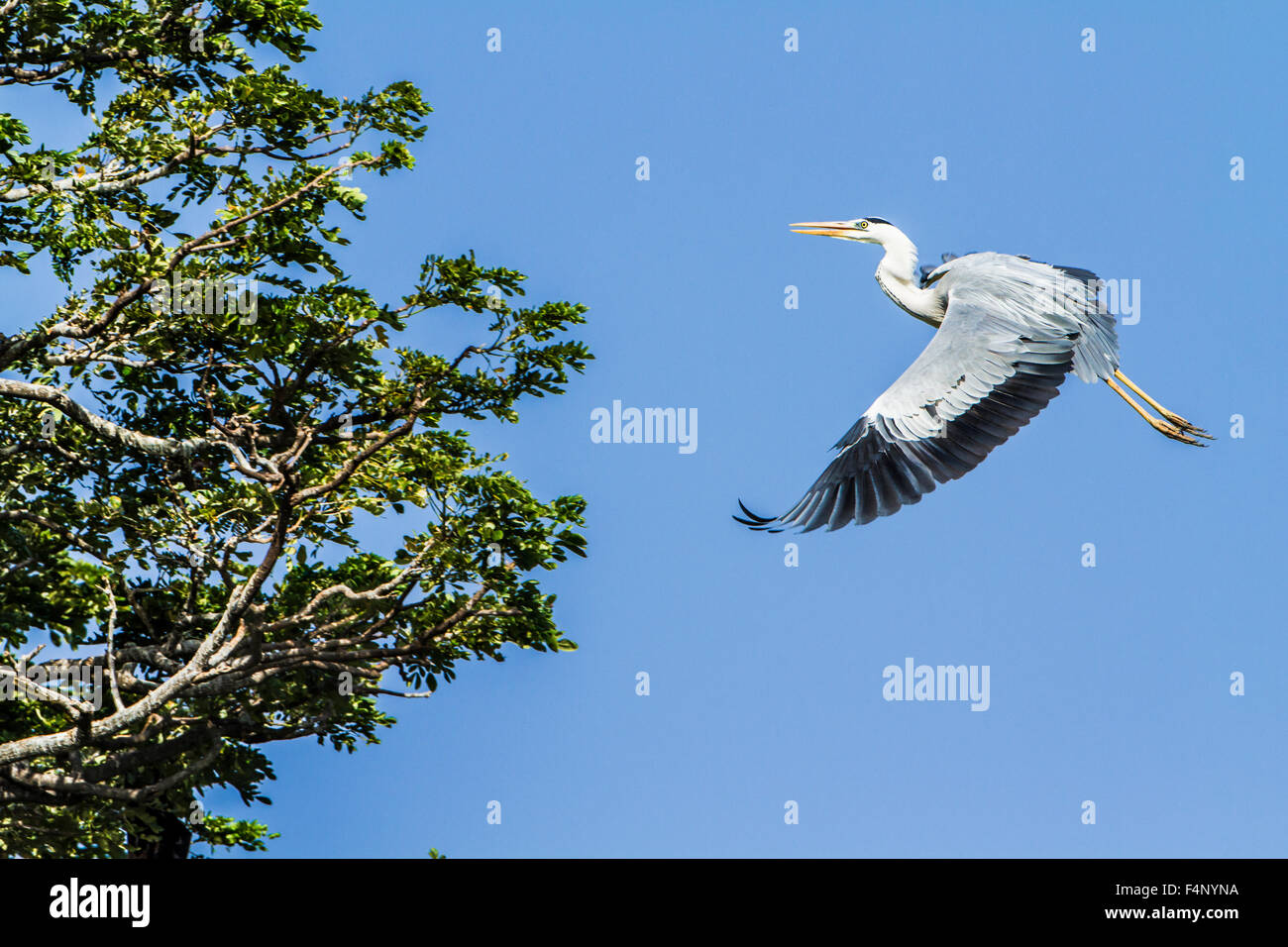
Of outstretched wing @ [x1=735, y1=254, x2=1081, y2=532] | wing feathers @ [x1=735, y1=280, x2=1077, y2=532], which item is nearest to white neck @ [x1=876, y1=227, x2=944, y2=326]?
outstretched wing @ [x1=735, y1=254, x2=1081, y2=532]

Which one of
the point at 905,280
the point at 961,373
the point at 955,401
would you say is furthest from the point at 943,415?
the point at 905,280

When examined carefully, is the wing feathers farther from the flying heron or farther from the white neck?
the white neck

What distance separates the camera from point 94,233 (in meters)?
13.9

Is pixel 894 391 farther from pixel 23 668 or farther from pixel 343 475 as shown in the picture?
pixel 23 668

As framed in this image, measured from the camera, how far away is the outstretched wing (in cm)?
1108

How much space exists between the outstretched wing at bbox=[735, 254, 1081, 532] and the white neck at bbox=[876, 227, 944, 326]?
2.58 feet

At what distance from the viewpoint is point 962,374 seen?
12.6m

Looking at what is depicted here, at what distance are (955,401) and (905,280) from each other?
13.5ft

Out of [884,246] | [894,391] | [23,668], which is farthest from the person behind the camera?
[884,246]

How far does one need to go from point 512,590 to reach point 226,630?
280 centimetres

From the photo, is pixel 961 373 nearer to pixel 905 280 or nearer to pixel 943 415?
pixel 943 415

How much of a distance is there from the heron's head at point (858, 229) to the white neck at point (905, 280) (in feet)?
0.47
